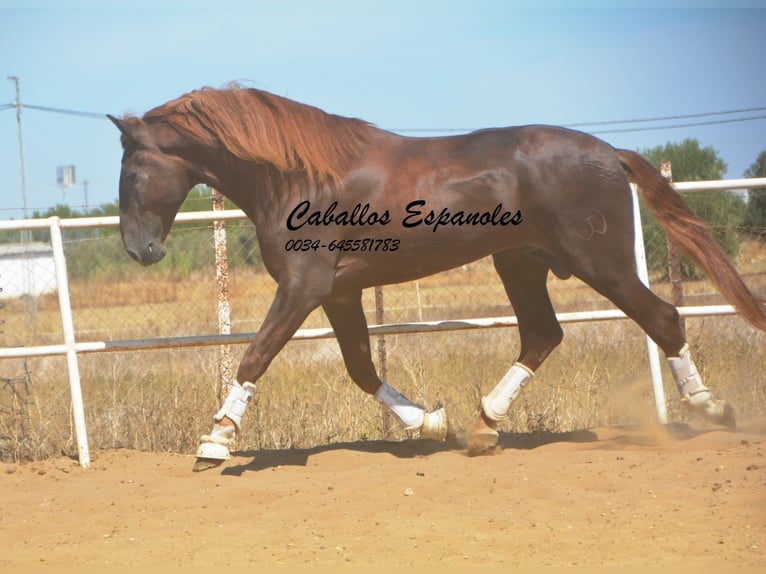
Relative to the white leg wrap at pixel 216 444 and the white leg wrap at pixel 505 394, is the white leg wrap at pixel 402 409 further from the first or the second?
the white leg wrap at pixel 216 444

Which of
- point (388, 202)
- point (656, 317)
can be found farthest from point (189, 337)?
point (656, 317)

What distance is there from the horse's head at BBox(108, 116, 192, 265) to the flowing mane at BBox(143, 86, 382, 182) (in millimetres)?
167

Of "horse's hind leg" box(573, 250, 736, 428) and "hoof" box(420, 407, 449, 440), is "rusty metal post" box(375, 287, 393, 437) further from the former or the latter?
"horse's hind leg" box(573, 250, 736, 428)

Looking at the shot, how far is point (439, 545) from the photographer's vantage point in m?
3.64

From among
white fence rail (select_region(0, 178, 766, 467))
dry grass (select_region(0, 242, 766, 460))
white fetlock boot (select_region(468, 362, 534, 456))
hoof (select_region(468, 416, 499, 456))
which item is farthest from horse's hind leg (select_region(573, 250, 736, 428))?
hoof (select_region(468, 416, 499, 456))

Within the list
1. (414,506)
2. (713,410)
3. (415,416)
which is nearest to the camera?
(414,506)

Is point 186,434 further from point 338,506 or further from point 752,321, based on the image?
point 752,321

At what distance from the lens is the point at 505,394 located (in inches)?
220

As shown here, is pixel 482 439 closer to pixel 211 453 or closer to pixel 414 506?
pixel 414 506

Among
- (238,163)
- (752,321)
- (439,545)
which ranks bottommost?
(439,545)

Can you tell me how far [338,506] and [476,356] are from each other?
196 inches

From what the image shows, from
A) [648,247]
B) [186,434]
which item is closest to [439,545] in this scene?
[186,434]

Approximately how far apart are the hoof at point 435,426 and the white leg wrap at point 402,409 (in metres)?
0.03

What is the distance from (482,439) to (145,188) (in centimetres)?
256
